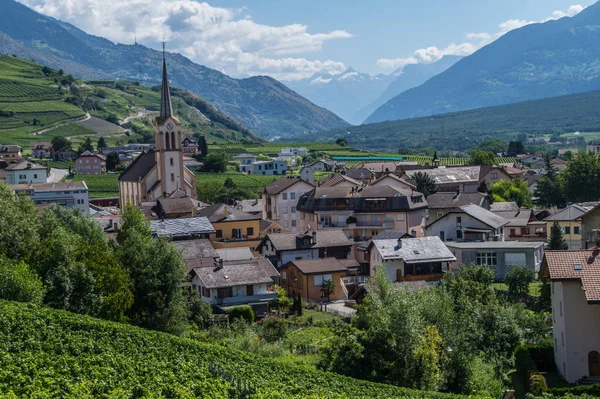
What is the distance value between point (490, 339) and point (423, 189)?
65.8 meters

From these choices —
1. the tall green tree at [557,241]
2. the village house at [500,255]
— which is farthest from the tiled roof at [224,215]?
the tall green tree at [557,241]

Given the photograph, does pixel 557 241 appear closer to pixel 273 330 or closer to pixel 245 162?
pixel 273 330

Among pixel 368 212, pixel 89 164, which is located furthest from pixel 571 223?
pixel 89 164

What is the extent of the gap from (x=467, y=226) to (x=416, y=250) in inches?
518

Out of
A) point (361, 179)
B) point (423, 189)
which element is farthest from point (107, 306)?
point (361, 179)

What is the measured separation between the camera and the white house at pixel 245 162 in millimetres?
148000

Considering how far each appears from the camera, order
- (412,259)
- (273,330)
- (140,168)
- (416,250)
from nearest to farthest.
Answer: (273,330), (412,259), (416,250), (140,168)

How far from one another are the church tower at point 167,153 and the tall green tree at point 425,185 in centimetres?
2866

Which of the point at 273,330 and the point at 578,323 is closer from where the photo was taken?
the point at 578,323

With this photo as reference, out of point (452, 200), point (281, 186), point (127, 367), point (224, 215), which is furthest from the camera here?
point (281, 186)

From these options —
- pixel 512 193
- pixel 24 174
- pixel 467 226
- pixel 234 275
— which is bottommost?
pixel 234 275

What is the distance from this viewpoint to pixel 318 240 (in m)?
65.1

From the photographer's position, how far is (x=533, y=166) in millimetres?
166250

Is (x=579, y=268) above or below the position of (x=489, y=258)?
above
